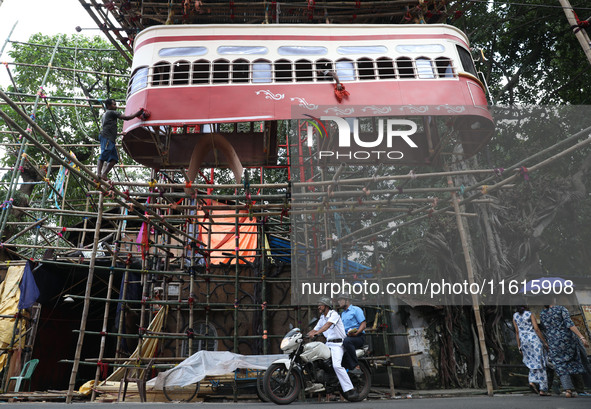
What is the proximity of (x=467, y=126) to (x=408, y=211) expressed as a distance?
7.05ft

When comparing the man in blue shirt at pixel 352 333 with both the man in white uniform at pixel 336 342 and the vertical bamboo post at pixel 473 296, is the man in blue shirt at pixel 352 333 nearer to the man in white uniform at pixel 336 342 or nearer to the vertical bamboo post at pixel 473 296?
the man in white uniform at pixel 336 342

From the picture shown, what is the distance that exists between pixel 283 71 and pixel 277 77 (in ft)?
0.61

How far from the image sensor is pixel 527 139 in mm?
16266

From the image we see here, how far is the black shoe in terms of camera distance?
700cm

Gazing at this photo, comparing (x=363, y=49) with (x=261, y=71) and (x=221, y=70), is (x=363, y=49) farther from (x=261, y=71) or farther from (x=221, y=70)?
(x=221, y=70)

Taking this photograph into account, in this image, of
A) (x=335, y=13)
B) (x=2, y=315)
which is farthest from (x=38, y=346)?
(x=335, y=13)

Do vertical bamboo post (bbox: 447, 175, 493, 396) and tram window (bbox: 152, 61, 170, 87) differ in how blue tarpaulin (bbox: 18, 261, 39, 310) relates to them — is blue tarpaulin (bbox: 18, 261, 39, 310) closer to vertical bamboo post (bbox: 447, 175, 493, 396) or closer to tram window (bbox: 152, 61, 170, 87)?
tram window (bbox: 152, 61, 170, 87)

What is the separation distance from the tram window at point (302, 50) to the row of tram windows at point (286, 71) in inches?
8.1

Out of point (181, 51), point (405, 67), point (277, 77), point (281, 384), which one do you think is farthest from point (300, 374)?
point (181, 51)

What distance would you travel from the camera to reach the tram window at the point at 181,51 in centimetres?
864

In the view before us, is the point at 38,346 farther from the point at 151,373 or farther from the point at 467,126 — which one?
the point at 467,126

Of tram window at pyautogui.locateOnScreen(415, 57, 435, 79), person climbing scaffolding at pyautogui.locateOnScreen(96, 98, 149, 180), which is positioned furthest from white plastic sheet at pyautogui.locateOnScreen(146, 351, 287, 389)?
tram window at pyautogui.locateOnScreen(415, 57, 435, 79)

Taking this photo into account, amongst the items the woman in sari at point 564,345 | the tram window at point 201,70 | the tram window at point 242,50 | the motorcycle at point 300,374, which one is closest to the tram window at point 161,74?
the tram window at point 201,70

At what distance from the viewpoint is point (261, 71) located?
8602 millimetres
